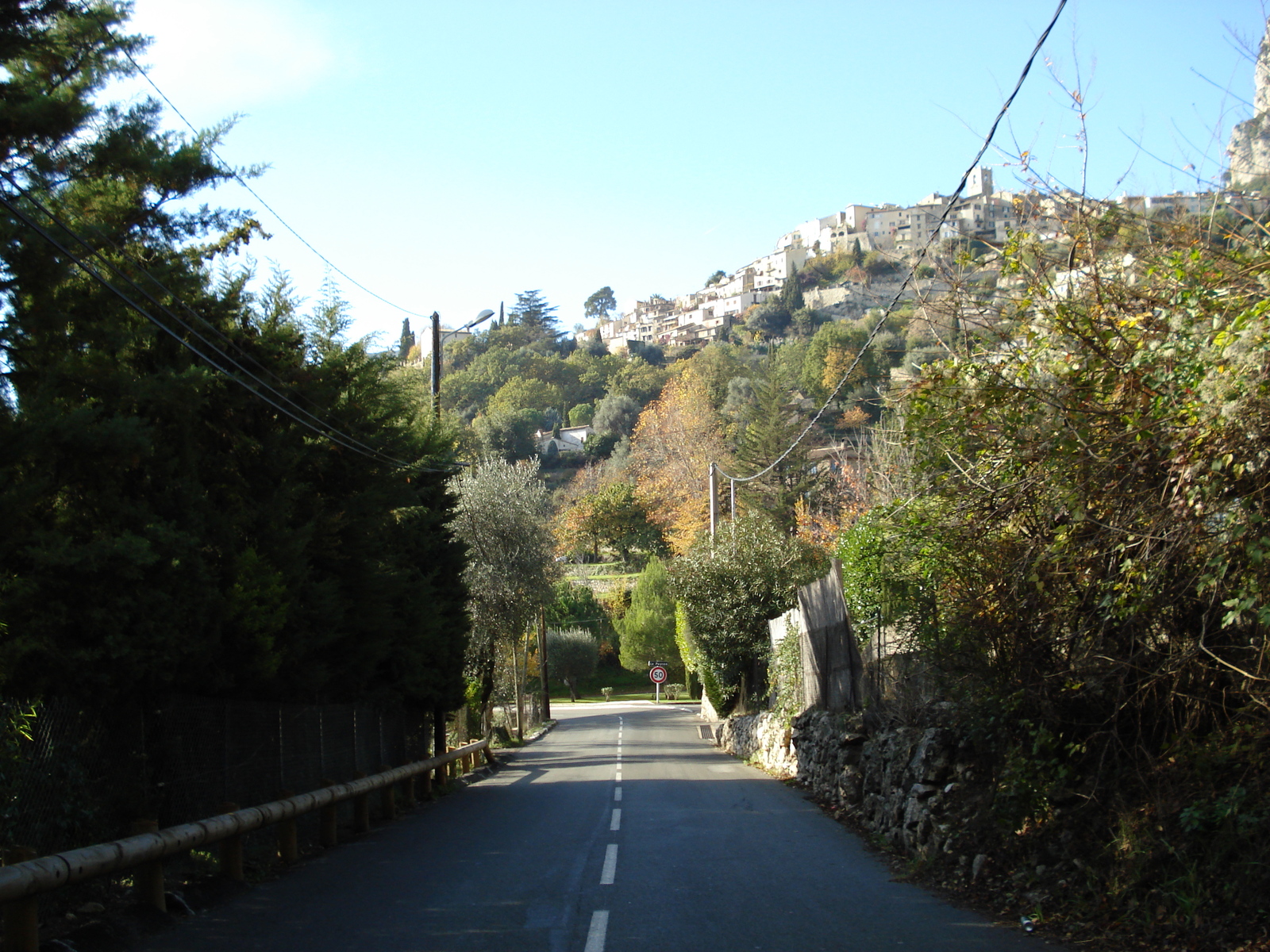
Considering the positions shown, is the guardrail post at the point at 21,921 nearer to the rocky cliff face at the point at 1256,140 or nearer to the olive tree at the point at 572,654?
the rocky cliff face at the point at 1256,140

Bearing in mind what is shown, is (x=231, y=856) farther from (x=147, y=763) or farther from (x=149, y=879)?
(x=149, y=879)

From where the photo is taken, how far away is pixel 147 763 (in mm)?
9273

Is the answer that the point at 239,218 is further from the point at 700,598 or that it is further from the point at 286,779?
the point at 700,598

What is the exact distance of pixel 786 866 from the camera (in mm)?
9695

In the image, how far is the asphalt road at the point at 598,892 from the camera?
22.6 feet

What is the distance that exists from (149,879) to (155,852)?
0.44 m

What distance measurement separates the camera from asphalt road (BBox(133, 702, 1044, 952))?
6.89 meters

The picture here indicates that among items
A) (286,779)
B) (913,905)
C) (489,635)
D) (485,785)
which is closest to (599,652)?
(489,635)

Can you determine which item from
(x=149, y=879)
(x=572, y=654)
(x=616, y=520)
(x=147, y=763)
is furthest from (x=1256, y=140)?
(x=616, y=520)

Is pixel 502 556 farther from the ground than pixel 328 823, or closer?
farther from the ground

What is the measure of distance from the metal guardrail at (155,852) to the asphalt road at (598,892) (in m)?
0.41

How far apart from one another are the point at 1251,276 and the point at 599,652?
226ft

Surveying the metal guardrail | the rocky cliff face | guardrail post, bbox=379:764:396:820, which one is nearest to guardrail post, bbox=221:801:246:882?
the metal guardrail

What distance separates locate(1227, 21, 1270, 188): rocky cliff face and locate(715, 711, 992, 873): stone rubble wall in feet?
17.7
